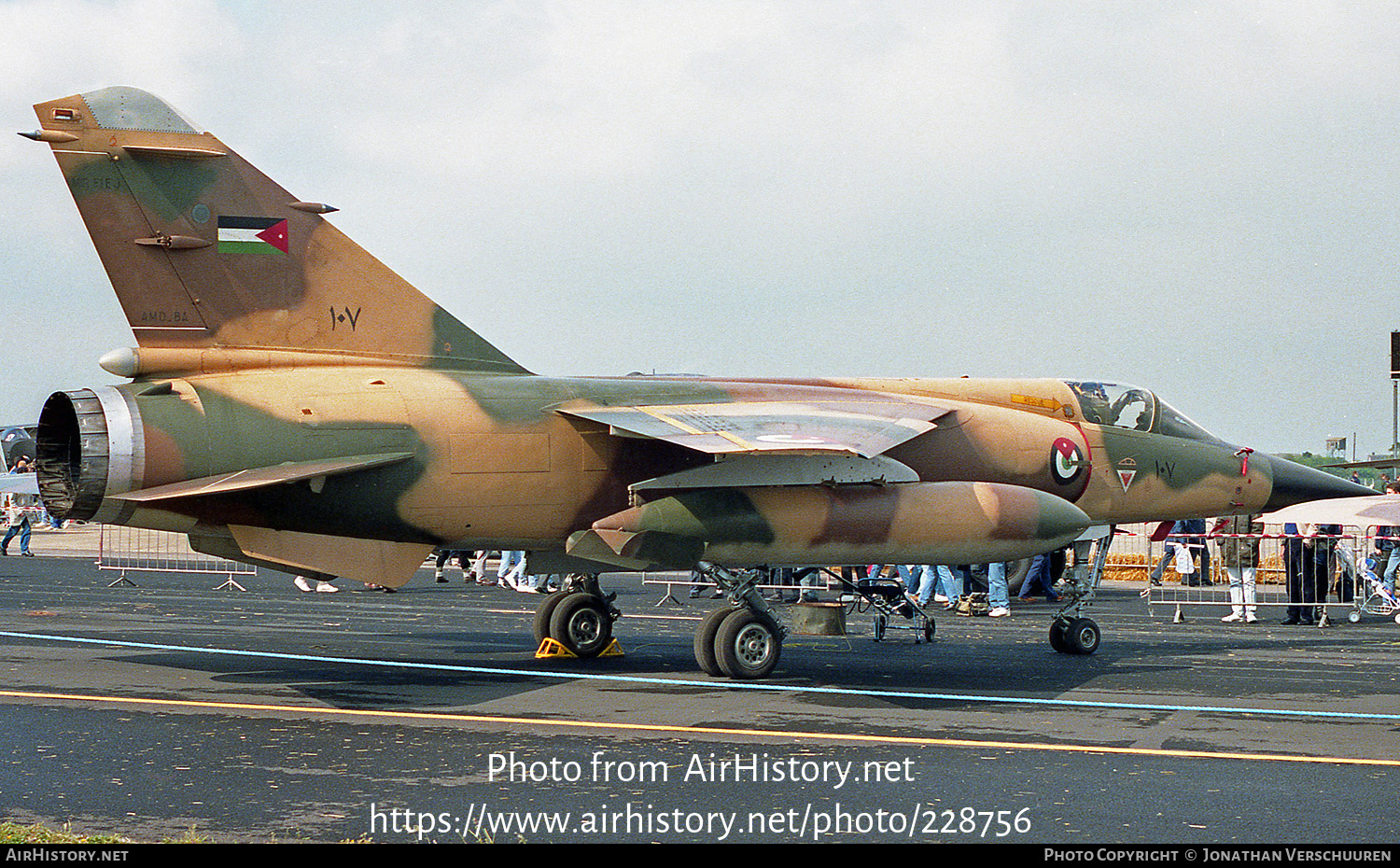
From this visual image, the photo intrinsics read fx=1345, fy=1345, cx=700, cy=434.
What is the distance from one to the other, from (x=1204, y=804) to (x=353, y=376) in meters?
8.09

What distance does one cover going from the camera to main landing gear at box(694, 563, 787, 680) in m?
12.8

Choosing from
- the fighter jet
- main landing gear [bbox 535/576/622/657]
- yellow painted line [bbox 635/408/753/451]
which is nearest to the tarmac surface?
main landing gear [bbox 535/576/622/657]

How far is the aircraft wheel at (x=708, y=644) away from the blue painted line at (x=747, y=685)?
146mm

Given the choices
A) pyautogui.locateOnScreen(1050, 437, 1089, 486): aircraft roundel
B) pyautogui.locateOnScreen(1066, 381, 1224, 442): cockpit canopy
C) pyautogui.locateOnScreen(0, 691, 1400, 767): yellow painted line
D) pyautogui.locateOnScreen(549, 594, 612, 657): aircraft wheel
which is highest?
pyautogui.locateOnScreen(1066, 381, 1224, 442): cockpit canopy

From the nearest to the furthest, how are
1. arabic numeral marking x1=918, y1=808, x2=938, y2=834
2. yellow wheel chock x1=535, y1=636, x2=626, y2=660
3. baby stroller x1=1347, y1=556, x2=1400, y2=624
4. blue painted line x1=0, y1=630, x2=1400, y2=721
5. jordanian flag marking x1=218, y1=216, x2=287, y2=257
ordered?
1. arabic numeral marking x1=918, y1=808, x2=938, y2=834
2. blue painted line x1=0, y1=630, x2=1400, y2=721
3. jordanian flag marking x1=218, y1=216, x2=287, y2=257
4. yellow wheel chock x1=535, y1=636, x2=626, y2=660
5. baby stroller x1=1347, y1=556, x2=1400, y2=624

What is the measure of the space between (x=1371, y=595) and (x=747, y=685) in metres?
14.5

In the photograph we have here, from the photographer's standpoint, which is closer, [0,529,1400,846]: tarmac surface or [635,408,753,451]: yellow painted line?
[0,529,1400,846]: tarmac surface

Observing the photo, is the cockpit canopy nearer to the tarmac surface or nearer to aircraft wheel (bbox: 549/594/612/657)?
the tarmac surface

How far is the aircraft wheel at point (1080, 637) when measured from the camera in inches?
611

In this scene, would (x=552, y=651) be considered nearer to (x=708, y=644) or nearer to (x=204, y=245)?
(x=708, y=644)

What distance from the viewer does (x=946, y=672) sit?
13938 mm

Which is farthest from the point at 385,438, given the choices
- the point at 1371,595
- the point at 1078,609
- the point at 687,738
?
the point at 1371,595

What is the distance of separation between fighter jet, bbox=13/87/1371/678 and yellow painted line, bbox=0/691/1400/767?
59.2 inches
